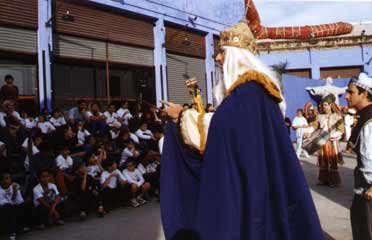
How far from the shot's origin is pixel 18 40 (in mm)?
9297

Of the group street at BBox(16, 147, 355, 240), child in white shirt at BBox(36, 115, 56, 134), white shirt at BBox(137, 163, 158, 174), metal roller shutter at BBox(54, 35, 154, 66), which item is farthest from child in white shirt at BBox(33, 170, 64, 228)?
metal roller shutter at BBox(54, 35, 154, 66)

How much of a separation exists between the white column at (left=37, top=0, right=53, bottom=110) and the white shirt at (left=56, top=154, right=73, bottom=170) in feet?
7.47

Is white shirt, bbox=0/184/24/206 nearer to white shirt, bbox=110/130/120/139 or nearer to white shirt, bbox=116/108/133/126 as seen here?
white shirt, bbox=110/130/120/139

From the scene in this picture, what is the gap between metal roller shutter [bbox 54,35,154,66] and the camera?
10.5 m

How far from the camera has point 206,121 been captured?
3074 mm

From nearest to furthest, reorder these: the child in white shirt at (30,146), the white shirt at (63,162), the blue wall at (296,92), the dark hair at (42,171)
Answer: the dark hair at (42,171) → the child in white shirt at (30,146) → the white shirt at (63,162) → the blue wall at (296,92)

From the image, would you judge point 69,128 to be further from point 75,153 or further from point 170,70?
point 170,70

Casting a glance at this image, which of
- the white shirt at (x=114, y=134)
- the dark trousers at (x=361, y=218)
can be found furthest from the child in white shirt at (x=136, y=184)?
the dark trousers at (x=361, y=218)

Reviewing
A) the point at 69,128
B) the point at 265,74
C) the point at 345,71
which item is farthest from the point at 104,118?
the point at 345,71

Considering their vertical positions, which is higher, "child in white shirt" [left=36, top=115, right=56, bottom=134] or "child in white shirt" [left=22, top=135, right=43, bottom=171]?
"child in white shirt" [left=36, top=115, right=56, bottom=134]

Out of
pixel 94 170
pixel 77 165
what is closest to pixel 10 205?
pixel 77 165

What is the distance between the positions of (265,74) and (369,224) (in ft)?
6.08

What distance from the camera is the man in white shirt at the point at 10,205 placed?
20.2ft

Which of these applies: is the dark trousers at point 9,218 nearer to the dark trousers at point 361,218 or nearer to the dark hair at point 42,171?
the dark hair at point 42,171
